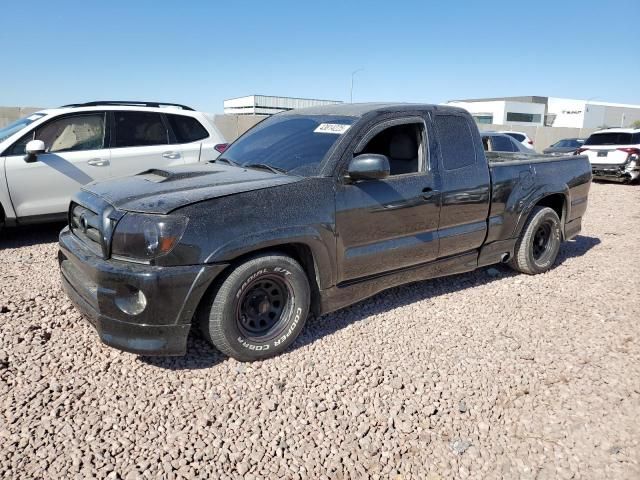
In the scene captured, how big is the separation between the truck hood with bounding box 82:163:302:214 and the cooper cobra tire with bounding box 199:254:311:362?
52cm

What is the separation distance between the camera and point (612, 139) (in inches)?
567

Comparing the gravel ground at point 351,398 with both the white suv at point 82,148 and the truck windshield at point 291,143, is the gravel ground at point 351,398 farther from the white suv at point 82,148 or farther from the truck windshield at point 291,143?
the white suv at point 82,148

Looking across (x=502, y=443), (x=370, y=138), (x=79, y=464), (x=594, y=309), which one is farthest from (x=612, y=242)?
(x=79, y=464)

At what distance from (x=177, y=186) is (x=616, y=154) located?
14417 millimetres

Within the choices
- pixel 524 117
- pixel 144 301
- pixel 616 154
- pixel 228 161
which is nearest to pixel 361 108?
pixel 228 161

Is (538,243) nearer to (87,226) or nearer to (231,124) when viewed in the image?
(87,226)

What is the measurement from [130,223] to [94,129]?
418 cm

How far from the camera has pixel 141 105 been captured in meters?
6.74

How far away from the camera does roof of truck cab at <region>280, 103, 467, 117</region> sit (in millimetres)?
3973

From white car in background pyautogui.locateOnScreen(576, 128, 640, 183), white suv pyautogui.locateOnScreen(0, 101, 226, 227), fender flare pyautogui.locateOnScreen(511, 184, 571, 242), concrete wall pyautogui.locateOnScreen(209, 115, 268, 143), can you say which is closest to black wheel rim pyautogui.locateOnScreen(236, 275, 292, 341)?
fender flare pyautogui.locateOnScreen(511, 184, 571, 242)

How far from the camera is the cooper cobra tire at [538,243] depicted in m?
5.18

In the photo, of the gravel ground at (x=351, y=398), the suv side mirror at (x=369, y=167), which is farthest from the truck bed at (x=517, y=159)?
the suv side mirror at (x=369, y=167)

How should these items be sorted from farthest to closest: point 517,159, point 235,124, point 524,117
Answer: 1. point 524,117
2. point 235,124
3. point 517,159

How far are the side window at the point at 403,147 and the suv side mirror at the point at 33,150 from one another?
413 centimetres
